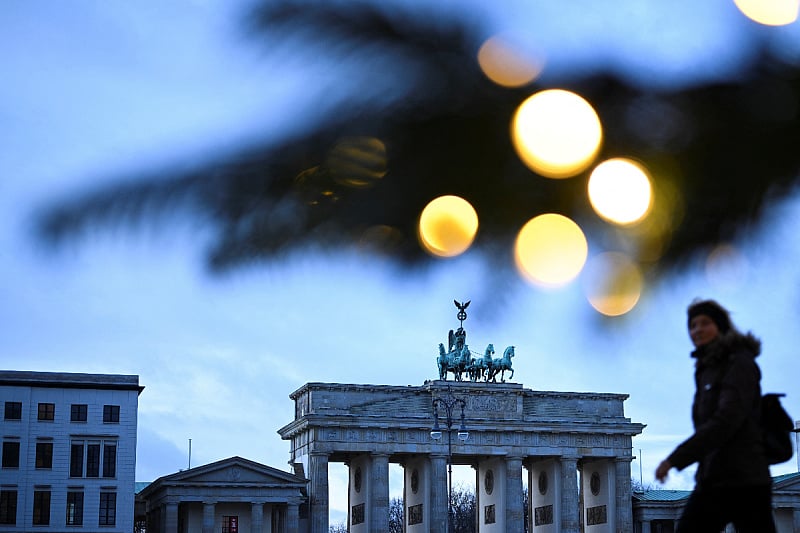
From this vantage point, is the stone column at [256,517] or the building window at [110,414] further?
the stone column at [256,517]

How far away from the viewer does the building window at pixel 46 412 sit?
243 feet

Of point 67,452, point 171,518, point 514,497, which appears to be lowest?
point 171,518

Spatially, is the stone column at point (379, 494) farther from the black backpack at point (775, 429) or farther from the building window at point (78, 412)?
the black backpack at point (775, 429)

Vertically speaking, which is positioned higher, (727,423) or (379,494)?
(379,494)

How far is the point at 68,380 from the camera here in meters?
74.6

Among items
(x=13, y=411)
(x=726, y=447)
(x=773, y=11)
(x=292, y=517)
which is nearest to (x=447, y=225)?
(x=773, y=11)

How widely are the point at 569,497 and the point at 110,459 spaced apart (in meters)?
33.6

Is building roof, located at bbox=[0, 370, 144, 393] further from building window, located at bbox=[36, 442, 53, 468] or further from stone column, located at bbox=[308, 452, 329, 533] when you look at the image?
stone column, located at bbox=[308, 452, 329, 533]

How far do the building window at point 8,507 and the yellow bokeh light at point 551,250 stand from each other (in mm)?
72760

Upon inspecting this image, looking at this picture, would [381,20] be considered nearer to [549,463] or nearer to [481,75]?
[481,75]

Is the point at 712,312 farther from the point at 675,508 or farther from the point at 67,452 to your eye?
the point at 675,508

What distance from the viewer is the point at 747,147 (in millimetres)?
3674

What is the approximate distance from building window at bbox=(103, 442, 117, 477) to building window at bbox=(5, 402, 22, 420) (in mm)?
5287

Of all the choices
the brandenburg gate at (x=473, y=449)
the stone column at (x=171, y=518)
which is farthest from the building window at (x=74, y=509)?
the brandenburg gate at (x=473, y=449)
